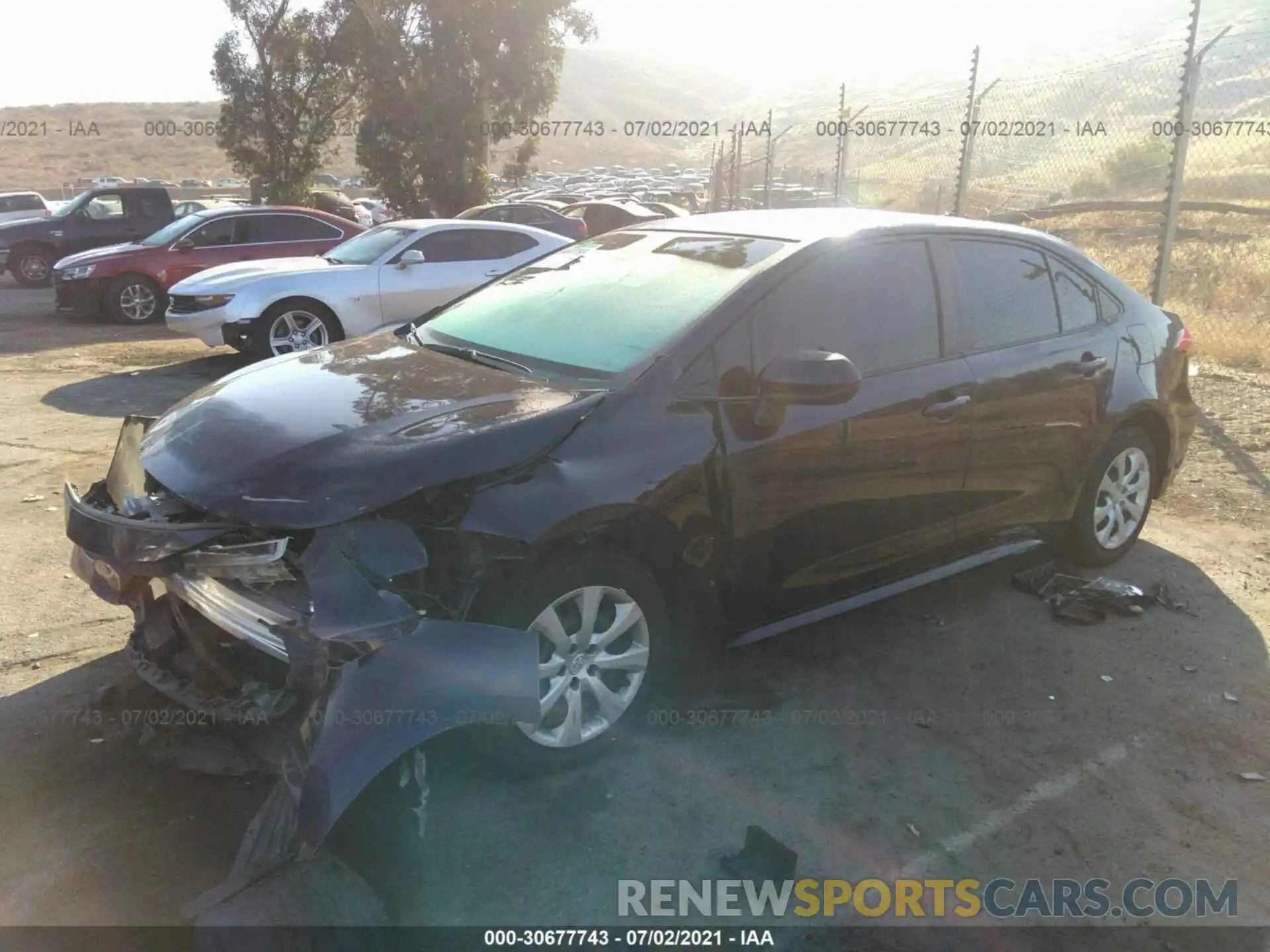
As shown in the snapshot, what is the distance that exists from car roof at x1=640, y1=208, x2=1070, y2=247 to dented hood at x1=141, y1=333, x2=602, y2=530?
1.21m

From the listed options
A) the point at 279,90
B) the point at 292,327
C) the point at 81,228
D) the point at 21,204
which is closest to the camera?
the point at 292,327

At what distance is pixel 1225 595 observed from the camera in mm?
4785

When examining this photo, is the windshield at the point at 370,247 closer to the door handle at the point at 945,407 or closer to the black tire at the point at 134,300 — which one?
the black tire at the point at 134,300

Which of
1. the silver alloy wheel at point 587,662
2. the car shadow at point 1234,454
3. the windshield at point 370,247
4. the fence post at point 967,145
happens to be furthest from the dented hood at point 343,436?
the fence post at point 967,145

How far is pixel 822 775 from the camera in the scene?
131 inches

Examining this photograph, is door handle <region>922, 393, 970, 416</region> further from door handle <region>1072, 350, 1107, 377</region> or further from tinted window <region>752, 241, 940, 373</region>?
door handle <region>1072, 350, 1107, 377</region>

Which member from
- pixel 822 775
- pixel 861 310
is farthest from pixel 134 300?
pixel 822 775

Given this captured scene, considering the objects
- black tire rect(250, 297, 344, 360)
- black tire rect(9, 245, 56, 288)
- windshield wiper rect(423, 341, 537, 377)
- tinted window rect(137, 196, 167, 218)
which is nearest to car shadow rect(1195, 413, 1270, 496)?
windshield wiper rect(423, 341, 537, 377)

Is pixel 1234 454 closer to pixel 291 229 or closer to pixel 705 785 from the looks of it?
pixel 705 785

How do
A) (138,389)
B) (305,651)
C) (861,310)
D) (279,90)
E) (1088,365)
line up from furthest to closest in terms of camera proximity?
(279,90) → (138,389) → (1088,365) → (861,310) → (305,651)

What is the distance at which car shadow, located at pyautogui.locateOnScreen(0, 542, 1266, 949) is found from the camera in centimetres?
278

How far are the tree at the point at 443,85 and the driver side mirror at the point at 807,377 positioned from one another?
66.3ft

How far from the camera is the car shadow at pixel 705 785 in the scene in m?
2.78

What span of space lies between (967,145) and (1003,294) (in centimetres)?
648
